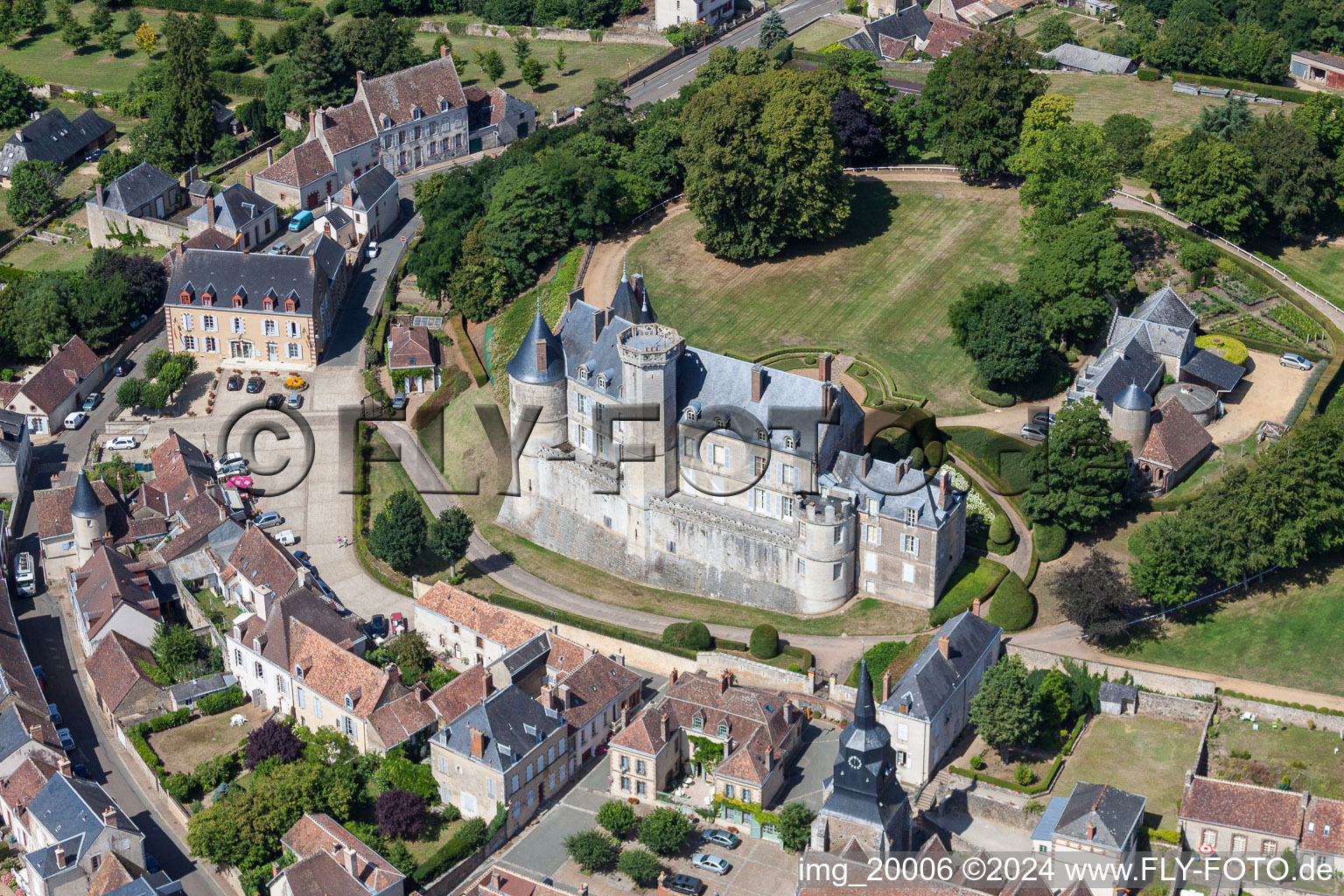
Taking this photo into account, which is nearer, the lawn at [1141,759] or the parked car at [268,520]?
the lawn at [1141,759]

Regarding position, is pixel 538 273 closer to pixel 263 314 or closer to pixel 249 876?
pixel 263 314

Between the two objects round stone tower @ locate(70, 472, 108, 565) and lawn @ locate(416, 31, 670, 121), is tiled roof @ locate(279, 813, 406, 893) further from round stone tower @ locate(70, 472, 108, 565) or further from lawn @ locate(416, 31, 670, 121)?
lawn @ locate(416, 31, 670, 121)

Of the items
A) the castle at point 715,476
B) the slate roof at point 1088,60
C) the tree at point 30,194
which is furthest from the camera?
the slate roof at point 1088,60

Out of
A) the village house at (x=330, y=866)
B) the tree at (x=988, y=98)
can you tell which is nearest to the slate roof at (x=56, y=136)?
the tree at (x=988, y=98)

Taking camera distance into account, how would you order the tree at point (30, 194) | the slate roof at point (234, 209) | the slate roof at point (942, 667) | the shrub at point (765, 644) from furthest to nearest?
the tree at point (30, 194) < the slate roof at point (234, 209) < the shrub at point (765, 644) < the slate roof at point (942, 667)

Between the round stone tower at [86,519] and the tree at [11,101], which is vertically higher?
the tree at [11,101]

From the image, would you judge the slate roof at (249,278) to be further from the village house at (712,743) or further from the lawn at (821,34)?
the lawn at (821,34)

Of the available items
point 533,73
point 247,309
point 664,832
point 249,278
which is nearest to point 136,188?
point 249,278
